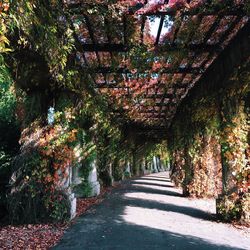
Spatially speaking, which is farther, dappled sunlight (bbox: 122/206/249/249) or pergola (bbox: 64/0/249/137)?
dappled sunlight (bbox: 122/206/249/249)

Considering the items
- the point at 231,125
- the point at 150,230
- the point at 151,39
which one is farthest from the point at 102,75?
the point at 150,230

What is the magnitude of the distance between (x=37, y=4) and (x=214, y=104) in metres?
6.90

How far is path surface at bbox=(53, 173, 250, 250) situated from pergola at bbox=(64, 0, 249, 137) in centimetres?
400

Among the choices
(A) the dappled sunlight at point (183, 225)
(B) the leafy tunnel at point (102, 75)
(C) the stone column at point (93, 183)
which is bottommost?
(A) the dappled sunlight at point (183, 225)

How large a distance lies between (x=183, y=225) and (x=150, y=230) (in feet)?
3.84

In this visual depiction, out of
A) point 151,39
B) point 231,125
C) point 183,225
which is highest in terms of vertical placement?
point 151,39

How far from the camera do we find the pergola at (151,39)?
22.6 feet

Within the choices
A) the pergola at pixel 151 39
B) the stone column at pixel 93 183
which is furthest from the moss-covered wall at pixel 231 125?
the stone column at pixel 93 183

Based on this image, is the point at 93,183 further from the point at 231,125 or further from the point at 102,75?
the point at 231,125

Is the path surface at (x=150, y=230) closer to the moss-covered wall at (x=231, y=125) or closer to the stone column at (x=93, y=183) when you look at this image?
the moss-covered wall at (x=231, y=125)

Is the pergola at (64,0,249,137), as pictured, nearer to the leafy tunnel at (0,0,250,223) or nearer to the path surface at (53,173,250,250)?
the leafy tunnel at (0,0,250,223)

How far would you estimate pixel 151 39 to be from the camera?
848 centimetres

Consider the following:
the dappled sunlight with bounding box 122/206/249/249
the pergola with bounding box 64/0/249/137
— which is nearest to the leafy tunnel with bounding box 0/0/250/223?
the pergola with bounding box 64/0/249/137

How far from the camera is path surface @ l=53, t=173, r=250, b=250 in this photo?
6551 mm
